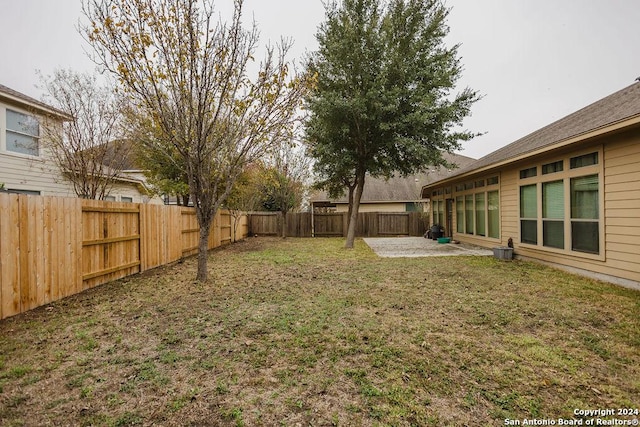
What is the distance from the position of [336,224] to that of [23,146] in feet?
46.1

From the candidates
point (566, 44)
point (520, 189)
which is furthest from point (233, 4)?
point (566, 44)

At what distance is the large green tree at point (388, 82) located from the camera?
1038 centimetres

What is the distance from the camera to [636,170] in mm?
5125

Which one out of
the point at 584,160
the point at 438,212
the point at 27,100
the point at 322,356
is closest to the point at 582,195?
the point at 584,160

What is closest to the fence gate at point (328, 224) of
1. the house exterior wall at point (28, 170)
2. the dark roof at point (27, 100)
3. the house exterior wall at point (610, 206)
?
the house exterior wall at point (28, 170)

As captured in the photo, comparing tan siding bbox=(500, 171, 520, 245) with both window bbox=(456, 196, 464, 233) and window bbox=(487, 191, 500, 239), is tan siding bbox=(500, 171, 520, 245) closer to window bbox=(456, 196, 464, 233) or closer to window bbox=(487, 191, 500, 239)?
window bbox=(487, 191, 500, 239)

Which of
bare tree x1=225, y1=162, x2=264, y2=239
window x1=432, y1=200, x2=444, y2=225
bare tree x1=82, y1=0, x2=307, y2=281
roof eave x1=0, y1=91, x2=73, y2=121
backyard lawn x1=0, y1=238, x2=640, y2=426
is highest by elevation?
roof eave x1=0, y1=91, x2=73, y2=121

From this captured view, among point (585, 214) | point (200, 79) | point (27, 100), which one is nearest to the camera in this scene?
point (200, 79)

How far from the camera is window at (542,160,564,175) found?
6807 millimetres

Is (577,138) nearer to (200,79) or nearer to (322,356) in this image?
(322,356)

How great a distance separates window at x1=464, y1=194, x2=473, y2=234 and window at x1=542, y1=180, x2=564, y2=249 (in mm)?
4319

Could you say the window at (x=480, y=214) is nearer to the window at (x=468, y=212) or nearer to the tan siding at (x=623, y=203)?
the window at (x=468, y=212)

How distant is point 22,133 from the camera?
910 cm

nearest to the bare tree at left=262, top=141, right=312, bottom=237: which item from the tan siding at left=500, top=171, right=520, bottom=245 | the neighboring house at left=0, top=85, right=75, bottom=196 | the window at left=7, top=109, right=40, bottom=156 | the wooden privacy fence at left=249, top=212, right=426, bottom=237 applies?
the wooden privacy fence at left=249, top=212, right=426, bottom=237
